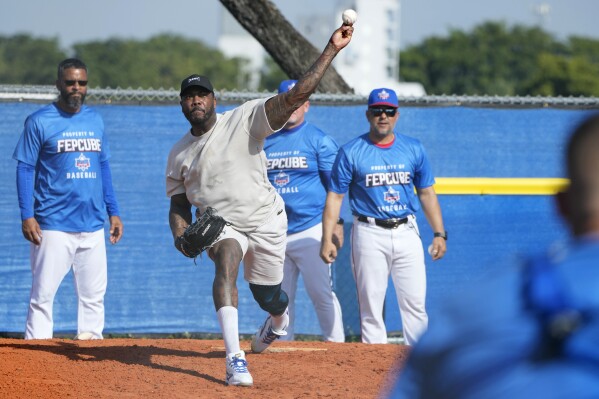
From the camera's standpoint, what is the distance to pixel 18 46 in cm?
9812

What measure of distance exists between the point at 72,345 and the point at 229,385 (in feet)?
6.38

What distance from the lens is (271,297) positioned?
6984 mm

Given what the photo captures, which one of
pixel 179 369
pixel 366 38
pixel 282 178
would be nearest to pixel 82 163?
pixel 282 178

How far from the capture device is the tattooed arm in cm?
630

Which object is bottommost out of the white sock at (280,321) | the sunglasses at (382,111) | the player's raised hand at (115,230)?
the white sock at (280,321)

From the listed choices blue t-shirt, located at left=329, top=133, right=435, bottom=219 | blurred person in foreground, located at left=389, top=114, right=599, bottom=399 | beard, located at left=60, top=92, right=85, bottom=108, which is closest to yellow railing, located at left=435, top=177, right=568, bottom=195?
blue t-shirt, located at left=329, top=133, right=435, bottom=219

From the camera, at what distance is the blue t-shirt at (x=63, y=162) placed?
8398mm

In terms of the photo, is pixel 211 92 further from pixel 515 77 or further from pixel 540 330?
pixel 515 77

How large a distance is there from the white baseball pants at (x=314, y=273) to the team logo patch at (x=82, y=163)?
180 cm

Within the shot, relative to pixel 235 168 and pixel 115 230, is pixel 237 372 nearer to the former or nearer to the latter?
pixel 235 168

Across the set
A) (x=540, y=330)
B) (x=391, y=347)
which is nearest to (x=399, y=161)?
(x=391, y=347)

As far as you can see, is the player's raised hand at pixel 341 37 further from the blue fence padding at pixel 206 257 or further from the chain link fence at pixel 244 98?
the blue fence padding at pixel 206 257

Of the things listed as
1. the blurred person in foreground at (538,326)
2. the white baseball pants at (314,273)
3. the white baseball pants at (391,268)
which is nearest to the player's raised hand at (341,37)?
the white baseball pants at (391,268)

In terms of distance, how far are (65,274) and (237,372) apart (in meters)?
2.89
